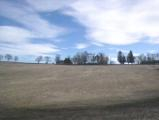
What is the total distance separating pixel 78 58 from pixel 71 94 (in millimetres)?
107193

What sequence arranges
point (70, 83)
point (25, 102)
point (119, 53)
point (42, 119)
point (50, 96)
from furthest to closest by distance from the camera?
point (119, 53) → point (70, 83) → point (50, 96) → point (25, 102) → point (42, 119)

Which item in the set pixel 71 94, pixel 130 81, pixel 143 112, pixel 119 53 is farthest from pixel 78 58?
pixel 143 112

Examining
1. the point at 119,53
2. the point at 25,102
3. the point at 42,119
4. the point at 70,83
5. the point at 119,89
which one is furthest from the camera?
the point at 119,53

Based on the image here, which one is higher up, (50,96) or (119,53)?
(119,53)

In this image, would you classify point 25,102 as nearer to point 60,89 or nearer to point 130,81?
point 60,89

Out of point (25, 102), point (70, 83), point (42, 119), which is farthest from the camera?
point (70, 83)

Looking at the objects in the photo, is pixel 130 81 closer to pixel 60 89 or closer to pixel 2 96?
pixel 60 89

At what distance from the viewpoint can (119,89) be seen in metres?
34.2

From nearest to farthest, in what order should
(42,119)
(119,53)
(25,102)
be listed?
(42,119), (25,102), (119,53)

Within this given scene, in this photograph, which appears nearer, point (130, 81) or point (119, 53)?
point (130, 81)

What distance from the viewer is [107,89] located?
3434 cm

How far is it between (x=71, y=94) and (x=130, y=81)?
13.4 meters

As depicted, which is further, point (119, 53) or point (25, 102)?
point (119, 53)

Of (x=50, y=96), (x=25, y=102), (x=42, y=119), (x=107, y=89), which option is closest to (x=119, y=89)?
(x=107, y=89)
